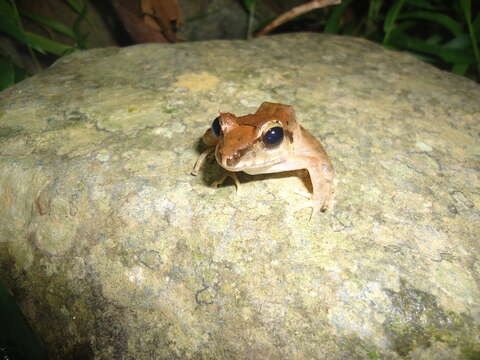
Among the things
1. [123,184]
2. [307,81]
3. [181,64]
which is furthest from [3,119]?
[307,81]

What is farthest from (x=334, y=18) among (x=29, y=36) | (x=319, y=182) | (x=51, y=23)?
(x=29, y=36)

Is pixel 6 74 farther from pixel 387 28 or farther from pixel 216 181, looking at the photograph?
pixel 387 28

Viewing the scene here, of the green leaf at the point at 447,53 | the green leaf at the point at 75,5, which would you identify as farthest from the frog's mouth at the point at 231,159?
the green leaf at the point at 75,5

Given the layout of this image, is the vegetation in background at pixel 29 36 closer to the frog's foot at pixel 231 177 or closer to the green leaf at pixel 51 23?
the green leaf at pixel 51 23

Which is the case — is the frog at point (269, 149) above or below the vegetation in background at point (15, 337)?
above

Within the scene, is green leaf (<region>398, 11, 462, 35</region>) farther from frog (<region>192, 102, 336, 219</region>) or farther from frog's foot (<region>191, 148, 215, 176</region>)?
frog's foot (<region>191, 148, 215, 176</region>)

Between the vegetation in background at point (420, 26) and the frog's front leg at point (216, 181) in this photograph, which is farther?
the vegetation in background at point (420, 26)
